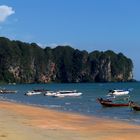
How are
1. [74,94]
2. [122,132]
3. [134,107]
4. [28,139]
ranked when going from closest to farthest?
1. [28,139]
2. [122,132]
3. [134,107]
4. [74,94]

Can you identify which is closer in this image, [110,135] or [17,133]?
[17,133]

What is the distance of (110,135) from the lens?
79.2 feet

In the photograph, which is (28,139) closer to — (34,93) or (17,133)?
(17,133)

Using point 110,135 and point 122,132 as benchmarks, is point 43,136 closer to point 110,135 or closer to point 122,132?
point 110,135

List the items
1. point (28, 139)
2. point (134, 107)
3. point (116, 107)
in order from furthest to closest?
point (116, 107) → point (134, 107) → point (28, 139)

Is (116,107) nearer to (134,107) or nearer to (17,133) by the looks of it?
(134,107)

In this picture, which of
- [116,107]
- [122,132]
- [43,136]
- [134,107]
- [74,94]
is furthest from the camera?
[74,94]

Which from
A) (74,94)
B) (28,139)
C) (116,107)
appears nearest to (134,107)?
(116,107)

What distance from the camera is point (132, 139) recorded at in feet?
74.5

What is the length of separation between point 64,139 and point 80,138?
1595mm

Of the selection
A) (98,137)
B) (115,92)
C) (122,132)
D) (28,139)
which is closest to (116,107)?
(122,132)

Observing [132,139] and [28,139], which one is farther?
[132,139]

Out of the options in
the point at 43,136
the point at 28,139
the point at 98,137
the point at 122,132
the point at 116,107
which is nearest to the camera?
the point at 28,139

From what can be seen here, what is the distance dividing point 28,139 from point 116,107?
116 ft
